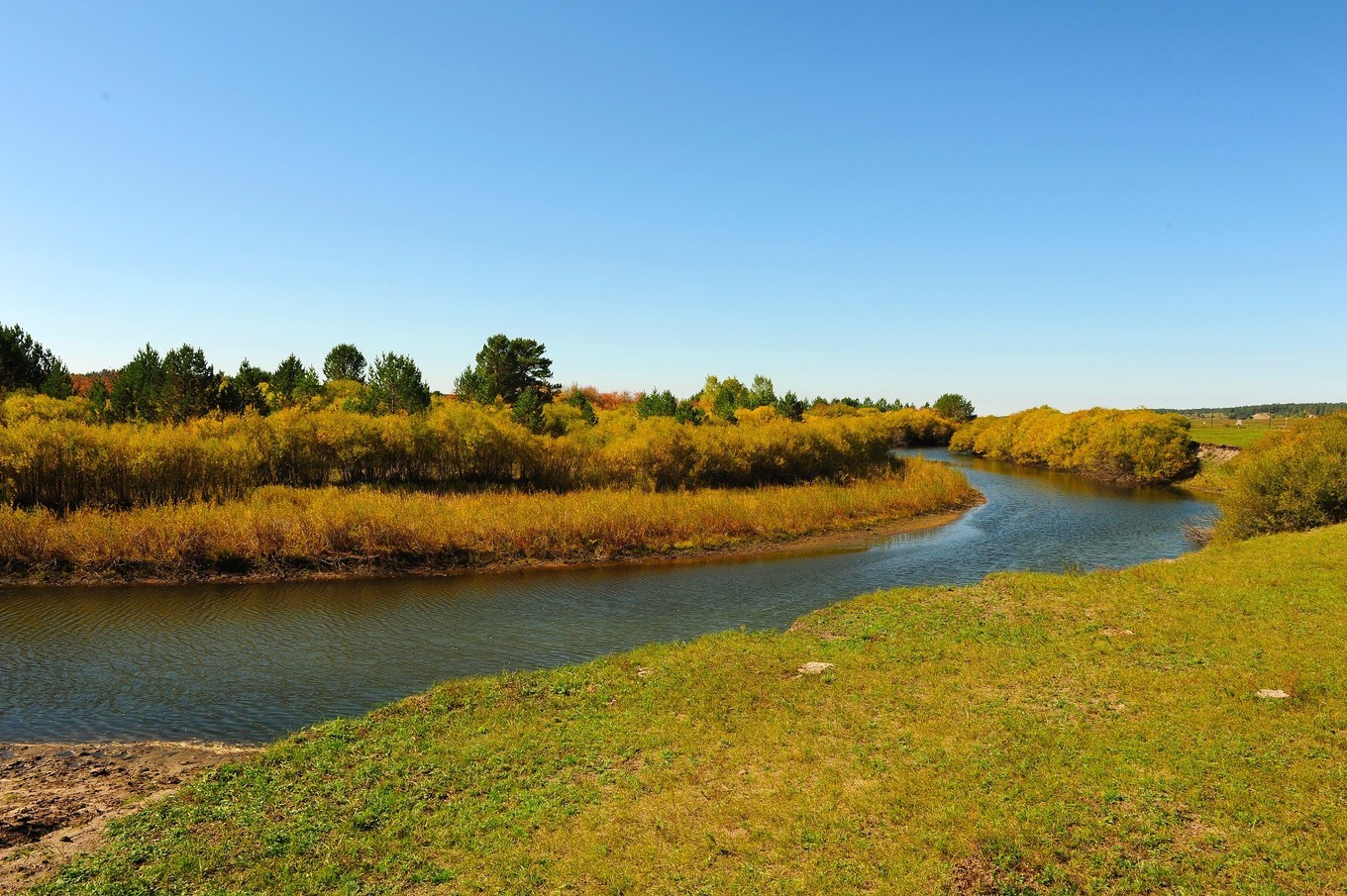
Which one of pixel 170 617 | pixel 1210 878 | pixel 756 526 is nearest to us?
pixel 1210 878

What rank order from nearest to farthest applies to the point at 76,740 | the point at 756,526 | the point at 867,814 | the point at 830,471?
the point at 867,814 < the point at 76,740 < the point at 756,526 < the point at 830,471

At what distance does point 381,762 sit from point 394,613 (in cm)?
1442

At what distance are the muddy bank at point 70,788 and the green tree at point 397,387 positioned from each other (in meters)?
53.8

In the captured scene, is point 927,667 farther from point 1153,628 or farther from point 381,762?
point 381,762

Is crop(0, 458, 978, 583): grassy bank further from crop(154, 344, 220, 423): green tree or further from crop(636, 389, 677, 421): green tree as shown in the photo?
crop(636, 389, 677, 421): green tree

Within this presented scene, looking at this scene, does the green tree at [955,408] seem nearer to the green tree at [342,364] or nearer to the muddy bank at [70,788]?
the green tree at [342,364]

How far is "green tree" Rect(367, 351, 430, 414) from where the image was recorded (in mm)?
66750

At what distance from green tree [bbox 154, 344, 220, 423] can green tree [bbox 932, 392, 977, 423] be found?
14301cm

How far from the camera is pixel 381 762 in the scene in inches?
456

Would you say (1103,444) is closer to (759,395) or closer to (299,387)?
(759,395)

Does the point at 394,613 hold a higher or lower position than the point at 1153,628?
lower

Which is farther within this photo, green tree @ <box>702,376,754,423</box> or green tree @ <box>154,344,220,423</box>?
green tree @ <box>702,376,754,423</box>

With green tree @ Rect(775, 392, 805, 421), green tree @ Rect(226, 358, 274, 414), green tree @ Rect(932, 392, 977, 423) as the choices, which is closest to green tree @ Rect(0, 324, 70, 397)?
green tree @ Rect(226, 358, 274, 414)

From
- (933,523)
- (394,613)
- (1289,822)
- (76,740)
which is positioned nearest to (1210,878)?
(1289,822)
